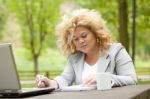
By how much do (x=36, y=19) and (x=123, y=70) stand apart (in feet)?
45.7

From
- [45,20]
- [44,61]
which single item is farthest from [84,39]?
[44,61]

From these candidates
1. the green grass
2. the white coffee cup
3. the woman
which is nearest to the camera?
the white coffee cup

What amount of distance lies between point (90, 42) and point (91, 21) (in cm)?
16

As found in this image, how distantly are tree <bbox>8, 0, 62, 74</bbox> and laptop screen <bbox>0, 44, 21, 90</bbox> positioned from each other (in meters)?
13.4

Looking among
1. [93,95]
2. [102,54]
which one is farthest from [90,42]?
[93,95]

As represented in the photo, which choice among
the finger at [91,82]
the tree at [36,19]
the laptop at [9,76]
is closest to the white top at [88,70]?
the finger at [91,82]

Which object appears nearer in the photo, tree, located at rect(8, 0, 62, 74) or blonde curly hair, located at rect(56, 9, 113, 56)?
blonde curly hair, located at rect(56, 9, 113, 56)

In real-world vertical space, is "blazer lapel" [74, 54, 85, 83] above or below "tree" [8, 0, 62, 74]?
below

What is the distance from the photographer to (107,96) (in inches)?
112

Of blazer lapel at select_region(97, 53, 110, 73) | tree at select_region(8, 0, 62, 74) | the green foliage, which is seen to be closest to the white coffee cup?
blazer lapel at select_region(97, 53, 110, 73)

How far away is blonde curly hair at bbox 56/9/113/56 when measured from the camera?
3783 mm

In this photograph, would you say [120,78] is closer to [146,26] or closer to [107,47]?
[107,47]

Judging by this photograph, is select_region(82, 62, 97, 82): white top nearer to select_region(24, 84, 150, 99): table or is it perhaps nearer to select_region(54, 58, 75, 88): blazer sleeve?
select_region(54, 58, 75, 88): blazer sleeve

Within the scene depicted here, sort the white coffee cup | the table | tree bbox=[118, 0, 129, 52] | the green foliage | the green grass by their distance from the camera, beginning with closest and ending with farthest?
the table → the white coffee cup → tree bbox=[118, 0, 129, 52] → the green foliage → the green grass
